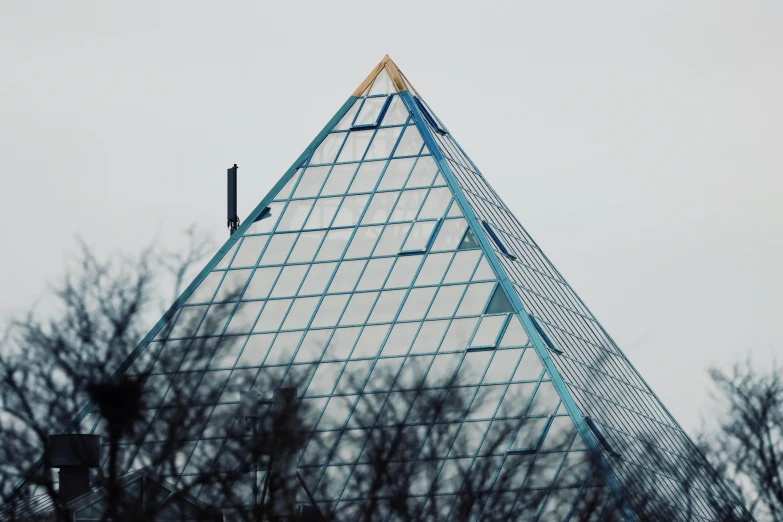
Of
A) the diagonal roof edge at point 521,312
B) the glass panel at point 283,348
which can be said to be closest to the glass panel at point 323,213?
the diagonal roof edge at point 521,312

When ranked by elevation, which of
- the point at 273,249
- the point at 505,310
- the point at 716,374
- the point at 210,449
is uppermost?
the point at 273,249

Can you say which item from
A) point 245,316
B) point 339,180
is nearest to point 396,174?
point 339,180

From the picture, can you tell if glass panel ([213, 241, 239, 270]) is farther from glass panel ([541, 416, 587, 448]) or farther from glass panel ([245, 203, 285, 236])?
glass panel ([541, 416, 587, 448])

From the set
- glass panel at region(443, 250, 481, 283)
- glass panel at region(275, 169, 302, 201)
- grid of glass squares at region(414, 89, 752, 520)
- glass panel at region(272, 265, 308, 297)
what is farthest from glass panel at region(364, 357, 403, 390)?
glass panel at region(275, 169, 302, 201)

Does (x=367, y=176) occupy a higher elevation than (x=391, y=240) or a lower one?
higher

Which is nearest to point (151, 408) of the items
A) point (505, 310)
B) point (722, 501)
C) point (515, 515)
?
point (515, 515)

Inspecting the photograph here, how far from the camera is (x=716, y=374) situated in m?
43.5

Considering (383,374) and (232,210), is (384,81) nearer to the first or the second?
(232,210)

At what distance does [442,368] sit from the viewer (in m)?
57.8

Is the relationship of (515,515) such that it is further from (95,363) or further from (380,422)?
(95,363)

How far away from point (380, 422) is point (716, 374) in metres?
11.6

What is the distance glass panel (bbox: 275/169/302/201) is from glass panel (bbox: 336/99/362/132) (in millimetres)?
2703

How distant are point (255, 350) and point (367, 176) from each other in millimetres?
9447

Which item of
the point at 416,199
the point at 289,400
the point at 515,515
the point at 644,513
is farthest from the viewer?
the point at 416,199
